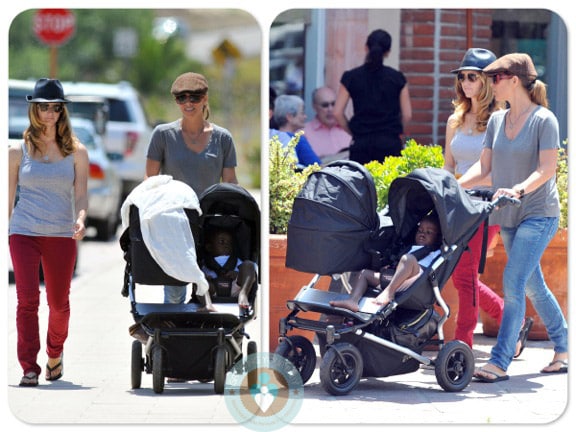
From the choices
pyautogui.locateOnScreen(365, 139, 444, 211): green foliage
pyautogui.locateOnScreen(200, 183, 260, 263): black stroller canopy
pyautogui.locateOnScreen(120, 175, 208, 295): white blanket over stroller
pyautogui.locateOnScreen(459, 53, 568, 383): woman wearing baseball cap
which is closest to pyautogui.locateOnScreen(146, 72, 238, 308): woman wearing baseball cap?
pyautogui.locateOnScreen(200, 183, 260, 263): black stroller canopy

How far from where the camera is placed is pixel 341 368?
6141 millimetres

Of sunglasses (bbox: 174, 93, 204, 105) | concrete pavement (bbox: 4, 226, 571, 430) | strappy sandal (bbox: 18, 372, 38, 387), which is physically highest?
sunglasses (bbox: 174, 93, 204, 105)

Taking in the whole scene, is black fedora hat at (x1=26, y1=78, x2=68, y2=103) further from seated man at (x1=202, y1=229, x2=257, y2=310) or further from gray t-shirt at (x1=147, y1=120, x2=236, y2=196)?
seated man at (x1=202, y1=229, x2=257, y2=310)

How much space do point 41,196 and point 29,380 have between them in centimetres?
92

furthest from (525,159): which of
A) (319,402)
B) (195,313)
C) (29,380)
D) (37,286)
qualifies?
(29,380)

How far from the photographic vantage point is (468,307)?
6.62 metres

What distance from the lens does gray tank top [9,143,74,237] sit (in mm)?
6270

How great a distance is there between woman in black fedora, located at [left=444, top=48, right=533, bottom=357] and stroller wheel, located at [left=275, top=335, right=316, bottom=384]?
0.83m

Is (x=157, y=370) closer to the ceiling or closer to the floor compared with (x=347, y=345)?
closer to the floor

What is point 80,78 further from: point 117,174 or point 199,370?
point 199,370

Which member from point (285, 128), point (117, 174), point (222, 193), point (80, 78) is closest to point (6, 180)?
point (222, 193)

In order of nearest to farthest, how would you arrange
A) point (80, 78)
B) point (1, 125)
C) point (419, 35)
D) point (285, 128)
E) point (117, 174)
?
point (1, 125) → point (285, 128) → point (419, 35) → point (117, 174) → point (80, 78)

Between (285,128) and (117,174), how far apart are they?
21.6 feet

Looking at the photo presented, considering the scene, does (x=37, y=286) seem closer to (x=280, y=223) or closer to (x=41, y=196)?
(x=41, y=196)
